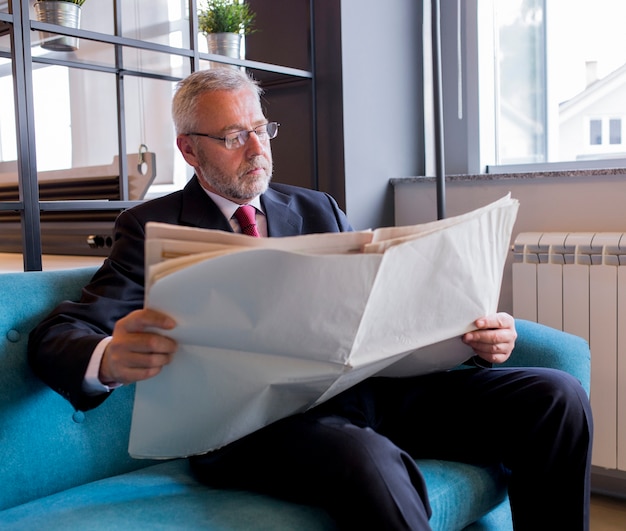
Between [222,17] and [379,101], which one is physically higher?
[222,17]

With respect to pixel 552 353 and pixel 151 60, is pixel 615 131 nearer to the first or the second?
pixel 552 353

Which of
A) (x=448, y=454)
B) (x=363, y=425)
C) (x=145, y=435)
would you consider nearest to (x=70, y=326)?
(x=145, y=435)

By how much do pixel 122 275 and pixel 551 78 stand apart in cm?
187

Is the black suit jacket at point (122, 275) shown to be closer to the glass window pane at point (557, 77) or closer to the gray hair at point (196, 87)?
the gray hair at point (196, 87)

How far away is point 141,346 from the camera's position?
970 mm

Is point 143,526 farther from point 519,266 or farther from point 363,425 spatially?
point 519,266

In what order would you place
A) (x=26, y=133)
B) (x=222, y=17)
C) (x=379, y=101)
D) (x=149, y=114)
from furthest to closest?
(x=149, y=114) → (x=379, y=101) → (x=222, y=17) → (x=26, y=133)

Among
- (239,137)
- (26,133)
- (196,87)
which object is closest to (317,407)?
(239,137)

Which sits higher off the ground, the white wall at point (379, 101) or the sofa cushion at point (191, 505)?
the white wall at point (379, 101)

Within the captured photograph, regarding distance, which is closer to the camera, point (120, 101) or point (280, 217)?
point (280, 217)

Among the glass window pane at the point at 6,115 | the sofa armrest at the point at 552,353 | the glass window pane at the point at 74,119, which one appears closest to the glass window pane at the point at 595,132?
the sofa armrest at the point at 552,353

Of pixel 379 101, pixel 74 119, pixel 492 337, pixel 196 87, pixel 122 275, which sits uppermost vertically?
pixel 74 119

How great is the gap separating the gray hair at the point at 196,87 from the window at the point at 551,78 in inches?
52.7

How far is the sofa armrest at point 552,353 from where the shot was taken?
1.50 meters
